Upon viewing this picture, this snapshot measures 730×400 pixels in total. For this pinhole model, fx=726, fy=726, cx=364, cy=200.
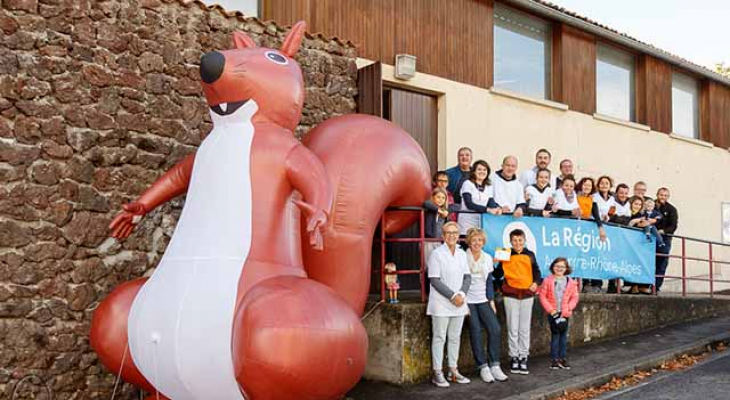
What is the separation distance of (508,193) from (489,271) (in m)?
1.54

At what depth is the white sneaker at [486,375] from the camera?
24.6ft

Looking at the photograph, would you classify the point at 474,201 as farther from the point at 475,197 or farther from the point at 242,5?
the point at 242,5

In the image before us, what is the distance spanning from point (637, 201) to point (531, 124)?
8.34 feet

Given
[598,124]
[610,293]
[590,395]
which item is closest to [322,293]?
[590,395]

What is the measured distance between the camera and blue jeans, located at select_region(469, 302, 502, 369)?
7.58 meters

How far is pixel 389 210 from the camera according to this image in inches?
291

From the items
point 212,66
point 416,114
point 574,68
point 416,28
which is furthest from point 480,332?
point 574,68

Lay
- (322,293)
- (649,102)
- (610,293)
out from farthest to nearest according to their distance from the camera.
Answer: (649,102) < (610,293) < (322,293)

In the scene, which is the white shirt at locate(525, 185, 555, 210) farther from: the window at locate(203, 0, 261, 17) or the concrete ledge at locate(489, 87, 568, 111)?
the window at locate(203, 0, 261, 17)

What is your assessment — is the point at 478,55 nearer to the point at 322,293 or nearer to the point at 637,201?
the point at 637,201

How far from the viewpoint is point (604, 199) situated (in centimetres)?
1055

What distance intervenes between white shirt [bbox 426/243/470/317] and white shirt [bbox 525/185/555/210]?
7.38 feet

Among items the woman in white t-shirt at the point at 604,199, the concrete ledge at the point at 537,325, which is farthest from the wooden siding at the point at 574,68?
the concrete ledge at the point at 537,325

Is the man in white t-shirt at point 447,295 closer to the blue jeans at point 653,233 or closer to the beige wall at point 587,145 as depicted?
A: the beige wall at point 587,145
